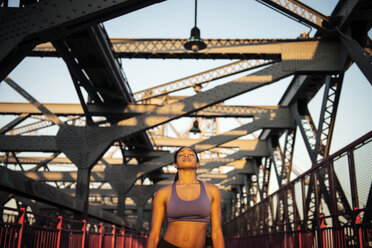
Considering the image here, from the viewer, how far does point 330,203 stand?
727 cm

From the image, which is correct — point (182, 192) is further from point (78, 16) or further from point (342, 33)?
point (342, 33)

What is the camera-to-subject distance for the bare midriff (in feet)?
10.2

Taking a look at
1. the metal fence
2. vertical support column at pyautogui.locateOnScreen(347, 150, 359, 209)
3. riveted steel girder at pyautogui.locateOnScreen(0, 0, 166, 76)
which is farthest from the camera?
riveted steel girder at pyautogui.locateOnScreen(0, 0, 166, 76)

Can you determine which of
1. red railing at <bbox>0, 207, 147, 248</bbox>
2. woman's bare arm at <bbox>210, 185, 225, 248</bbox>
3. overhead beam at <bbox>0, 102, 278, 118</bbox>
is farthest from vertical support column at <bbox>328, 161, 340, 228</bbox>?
overhead beam at <bbox>0, 102, 278, 118</bbox>

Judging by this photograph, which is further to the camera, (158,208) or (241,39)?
(241,39)

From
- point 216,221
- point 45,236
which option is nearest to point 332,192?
point 216,221

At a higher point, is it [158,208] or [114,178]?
[114,178]

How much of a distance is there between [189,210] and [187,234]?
18 centimetres

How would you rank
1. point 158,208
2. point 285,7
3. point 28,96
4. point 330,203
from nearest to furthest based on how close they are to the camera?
point 158,208, point 330,203, point 285,7, point 28,96

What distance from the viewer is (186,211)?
124 inches

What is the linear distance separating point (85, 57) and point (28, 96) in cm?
397

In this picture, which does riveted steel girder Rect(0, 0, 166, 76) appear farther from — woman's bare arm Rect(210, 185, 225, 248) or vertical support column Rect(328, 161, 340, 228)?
woman's bare arm Rect(210, 185, 225, 248)

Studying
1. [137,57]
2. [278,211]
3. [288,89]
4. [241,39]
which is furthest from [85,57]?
[288,89]

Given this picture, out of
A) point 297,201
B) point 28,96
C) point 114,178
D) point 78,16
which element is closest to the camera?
point 78,16
